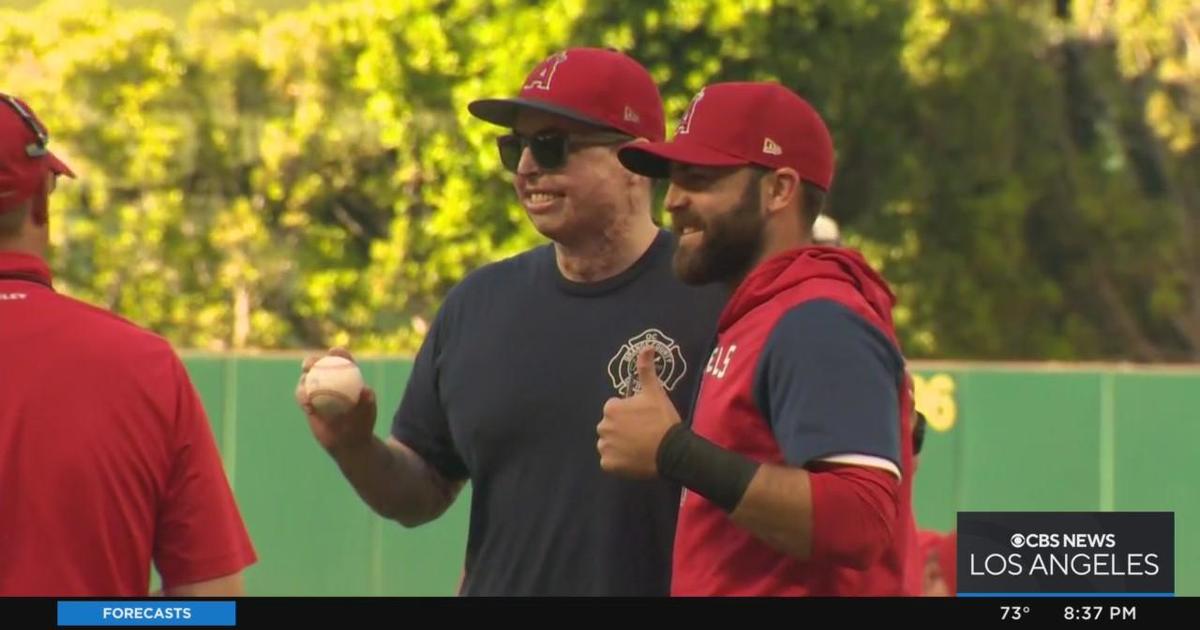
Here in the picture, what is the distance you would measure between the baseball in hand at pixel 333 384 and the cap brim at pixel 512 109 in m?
0.69

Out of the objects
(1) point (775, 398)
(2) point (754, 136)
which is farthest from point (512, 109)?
(1) point (775, 398)

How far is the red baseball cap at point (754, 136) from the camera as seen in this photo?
4.14 m

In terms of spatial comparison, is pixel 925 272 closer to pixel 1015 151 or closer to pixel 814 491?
pixel 1015 151

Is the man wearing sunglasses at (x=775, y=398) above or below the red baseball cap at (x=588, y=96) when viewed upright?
below

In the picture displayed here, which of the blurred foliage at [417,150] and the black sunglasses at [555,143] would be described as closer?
the black sunglasses at [555,143]

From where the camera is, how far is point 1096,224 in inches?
1072

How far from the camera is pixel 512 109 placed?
4957 millimetres

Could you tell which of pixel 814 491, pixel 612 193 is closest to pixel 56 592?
pixel 814 491

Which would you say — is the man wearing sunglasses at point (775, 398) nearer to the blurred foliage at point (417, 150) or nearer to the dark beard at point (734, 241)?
the dark beard at point (734, 241)

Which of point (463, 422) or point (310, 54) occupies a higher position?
point (310, 54)

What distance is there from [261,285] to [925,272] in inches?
282

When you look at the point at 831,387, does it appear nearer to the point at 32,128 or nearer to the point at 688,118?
the point at 688,118

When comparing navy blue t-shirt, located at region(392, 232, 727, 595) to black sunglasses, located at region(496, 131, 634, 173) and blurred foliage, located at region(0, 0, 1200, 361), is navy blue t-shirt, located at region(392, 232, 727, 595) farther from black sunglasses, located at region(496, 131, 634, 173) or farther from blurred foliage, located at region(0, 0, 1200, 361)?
blurred foliage, located at region(0, 0, 1200, 361)
